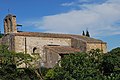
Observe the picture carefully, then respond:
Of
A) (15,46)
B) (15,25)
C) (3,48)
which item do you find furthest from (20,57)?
(15,25)

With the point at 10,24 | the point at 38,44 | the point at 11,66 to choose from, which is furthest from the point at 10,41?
the point at 11,66

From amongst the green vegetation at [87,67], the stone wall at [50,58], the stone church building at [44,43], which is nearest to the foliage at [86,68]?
the green vegetation at [87,67]

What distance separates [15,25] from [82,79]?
103ft

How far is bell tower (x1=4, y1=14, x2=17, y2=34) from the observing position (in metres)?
40.0

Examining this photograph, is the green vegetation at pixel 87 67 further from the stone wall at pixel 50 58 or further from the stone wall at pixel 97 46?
the stone wall at pixel 97 46

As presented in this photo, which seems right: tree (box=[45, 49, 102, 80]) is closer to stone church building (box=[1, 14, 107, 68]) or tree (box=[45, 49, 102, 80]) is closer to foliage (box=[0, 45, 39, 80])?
foliage (box=[0, 45, 39, 80])

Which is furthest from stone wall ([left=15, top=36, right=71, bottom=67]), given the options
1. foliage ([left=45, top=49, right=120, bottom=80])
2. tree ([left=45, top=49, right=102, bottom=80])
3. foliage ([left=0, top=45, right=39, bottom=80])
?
tree ([left=45, top=49, right=102, bottom=80])

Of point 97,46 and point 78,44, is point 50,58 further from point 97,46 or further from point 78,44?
point 97,46

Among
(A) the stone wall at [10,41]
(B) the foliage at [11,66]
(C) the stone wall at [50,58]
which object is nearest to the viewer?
(B) the foliage at [11,66]

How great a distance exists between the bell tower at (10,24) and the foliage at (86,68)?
96.2ft

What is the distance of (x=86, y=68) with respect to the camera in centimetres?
1000

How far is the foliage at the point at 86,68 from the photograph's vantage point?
985cm

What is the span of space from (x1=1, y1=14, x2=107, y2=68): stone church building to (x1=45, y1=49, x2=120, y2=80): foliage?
85.4ft

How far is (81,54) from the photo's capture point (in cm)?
1076
